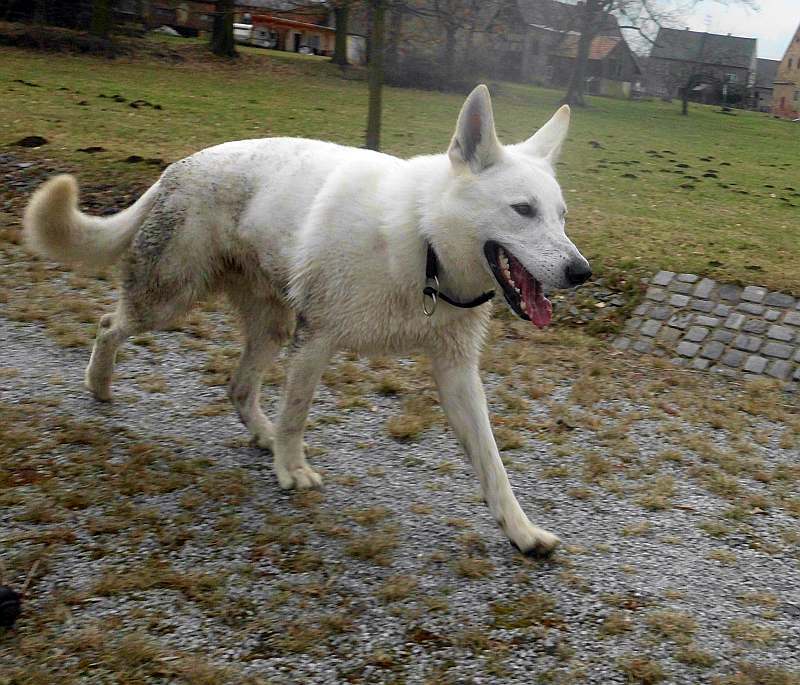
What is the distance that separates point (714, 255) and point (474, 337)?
542cm

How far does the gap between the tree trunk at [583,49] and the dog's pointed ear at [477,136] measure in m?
31.6

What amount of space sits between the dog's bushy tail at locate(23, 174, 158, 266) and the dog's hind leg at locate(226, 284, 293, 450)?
63 centimetres

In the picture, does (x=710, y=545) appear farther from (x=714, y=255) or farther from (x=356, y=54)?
(x=356, y=54)

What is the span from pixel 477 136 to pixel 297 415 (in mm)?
1490

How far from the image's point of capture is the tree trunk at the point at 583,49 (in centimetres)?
3409

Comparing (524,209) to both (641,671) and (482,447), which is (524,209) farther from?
(641,671)

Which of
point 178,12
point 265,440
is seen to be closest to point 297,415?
point 265,440

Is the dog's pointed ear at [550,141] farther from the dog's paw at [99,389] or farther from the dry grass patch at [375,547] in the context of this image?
the dog's paw at [99,389]

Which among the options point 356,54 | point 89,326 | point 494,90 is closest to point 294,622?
point 89,326

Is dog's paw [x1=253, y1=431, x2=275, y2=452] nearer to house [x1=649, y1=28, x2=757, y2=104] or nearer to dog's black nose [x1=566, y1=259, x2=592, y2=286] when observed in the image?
dog's black nose [x1=566, y1=259, x2=592, y2=286]

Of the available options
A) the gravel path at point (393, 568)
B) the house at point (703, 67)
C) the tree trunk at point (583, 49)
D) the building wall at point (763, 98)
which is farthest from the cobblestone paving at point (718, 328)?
the building wall at point (763, 98)

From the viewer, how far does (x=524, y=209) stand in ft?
12.0

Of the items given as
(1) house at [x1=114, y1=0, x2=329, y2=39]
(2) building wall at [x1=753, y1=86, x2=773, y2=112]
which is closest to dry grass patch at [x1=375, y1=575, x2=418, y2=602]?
(1) house at [x1=114, y1=0, x2=329, y2=39]

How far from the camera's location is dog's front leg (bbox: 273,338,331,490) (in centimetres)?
411
